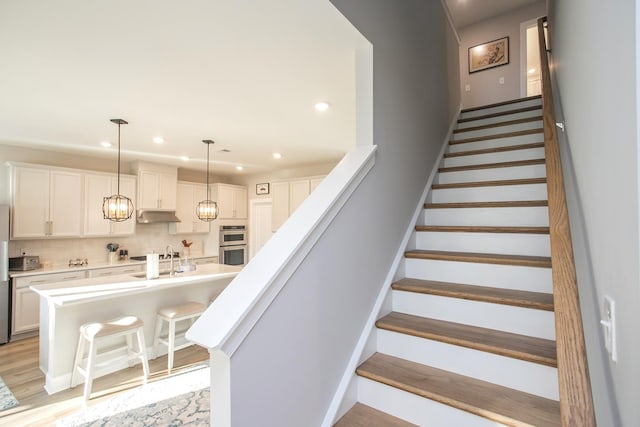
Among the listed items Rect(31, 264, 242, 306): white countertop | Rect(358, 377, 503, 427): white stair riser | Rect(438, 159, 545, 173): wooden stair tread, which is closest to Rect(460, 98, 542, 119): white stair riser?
Rect(438, 159, 545, 173): wooden stair tread

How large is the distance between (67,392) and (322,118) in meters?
3.57

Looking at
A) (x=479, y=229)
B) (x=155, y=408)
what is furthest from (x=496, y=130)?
(x=155, y=408)

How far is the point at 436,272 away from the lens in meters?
2.04

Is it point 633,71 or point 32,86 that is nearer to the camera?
point 633,71

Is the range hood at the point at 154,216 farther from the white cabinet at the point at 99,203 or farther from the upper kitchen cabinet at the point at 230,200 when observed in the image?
the upper kitchen cabinet at the point at 230,200

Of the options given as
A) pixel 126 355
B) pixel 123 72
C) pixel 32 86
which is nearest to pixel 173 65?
pixel 123 72

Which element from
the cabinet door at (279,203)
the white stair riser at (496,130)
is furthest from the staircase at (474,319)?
the cabinet door at (279,203)

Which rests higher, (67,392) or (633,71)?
(633,71)

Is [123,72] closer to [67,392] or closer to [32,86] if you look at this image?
[32,86]

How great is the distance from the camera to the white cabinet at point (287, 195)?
6.08m

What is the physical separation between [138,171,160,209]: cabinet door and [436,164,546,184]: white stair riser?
4.91 metres

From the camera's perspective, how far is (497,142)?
2988 millimetres

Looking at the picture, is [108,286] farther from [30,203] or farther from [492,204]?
[492,204]

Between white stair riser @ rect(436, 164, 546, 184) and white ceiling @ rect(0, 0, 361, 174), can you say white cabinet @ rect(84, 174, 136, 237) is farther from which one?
white stair riser @ rect(436, 164, 546, 184)
